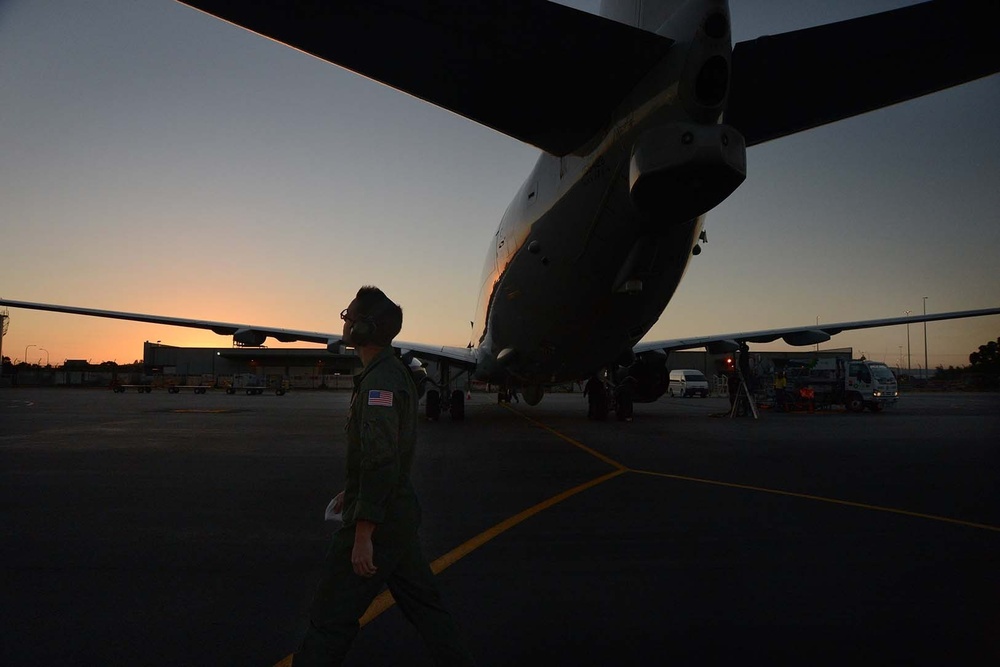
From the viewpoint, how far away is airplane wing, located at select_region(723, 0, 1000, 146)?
706 centimetres

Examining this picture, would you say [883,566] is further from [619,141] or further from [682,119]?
[619,141]

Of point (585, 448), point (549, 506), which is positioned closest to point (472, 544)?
point (549, 506)

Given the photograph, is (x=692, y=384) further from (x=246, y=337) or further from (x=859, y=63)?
(x=859, y=63)

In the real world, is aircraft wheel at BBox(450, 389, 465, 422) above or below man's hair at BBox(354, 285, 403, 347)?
below

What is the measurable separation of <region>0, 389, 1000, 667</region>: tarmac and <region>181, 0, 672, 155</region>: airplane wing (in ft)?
15.7

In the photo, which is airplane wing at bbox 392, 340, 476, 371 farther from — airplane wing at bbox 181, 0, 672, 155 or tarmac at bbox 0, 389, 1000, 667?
airplane wing at bbox 181, 0, 672, 155

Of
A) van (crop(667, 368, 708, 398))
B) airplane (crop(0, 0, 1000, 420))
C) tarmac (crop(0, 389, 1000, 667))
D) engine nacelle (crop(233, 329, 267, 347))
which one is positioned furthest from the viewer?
van (crop(667, 368, 708, 398))

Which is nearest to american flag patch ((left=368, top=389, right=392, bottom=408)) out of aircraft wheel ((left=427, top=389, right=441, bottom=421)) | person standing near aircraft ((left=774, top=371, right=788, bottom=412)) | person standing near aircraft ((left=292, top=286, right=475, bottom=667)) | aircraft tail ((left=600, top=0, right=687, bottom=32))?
person standing near aircraft ((left=292, top=286, right=475, bottom=667))

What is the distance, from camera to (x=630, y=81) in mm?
8367

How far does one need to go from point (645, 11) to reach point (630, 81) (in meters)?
1.66

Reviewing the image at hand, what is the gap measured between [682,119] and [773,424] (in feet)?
44.9

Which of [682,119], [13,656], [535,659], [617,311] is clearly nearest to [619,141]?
[682,119]

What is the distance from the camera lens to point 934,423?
737 inches

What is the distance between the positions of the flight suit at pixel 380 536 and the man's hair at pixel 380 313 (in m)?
0.08
